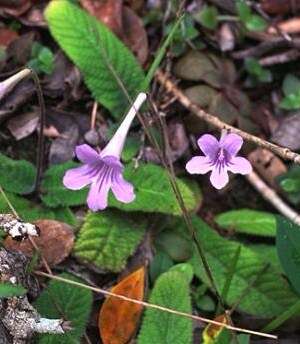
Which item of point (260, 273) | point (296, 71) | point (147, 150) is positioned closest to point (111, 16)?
point (147, 150)

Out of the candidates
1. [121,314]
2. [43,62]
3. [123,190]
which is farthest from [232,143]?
[43,62]

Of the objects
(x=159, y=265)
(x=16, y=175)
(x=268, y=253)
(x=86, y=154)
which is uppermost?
(x=86, y=154)

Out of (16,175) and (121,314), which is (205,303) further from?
(16,175)

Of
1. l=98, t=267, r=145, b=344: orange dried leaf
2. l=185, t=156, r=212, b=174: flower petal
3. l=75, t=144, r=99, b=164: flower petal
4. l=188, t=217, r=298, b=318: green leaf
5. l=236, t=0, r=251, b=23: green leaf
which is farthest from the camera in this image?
l=236, t=0, r=251, b=23: green leaf

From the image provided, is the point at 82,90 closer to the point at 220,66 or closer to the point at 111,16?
the point at 111,16

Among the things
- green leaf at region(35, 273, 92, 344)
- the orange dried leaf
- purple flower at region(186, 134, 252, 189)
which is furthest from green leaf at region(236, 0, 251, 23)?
green leaf at region(35, 273, 92, 344)

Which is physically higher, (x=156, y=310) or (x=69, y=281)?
(x=69, y=281)

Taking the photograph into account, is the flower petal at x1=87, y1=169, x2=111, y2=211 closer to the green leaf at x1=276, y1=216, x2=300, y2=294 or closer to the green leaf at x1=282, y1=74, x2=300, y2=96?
the green leaf at x1=276, y1=216, x2=300, y2=294
